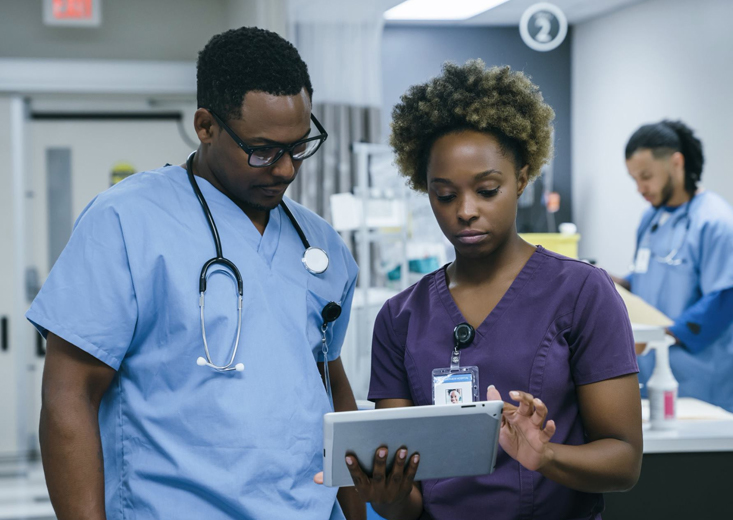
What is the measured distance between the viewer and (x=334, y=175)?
4.39 metres

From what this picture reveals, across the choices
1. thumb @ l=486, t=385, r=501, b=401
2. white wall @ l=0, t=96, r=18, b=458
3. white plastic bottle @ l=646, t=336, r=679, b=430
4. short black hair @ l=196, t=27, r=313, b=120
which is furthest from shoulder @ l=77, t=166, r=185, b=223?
white wall @ l=0, t=96, r=18, b=458

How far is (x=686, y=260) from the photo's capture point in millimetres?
2828

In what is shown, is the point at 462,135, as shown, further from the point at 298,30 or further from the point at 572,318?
the point at 298,30

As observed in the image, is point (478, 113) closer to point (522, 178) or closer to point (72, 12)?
point (522, 178)

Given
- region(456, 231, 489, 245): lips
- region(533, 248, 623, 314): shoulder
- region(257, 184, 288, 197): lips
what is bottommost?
region(533, 248, 623, 314): shoulder

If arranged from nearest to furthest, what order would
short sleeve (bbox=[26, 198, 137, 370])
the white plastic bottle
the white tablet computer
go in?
1. the white tablet computer
2. short sleeve (bbox=[26, 198, 137, 370])
3. the white plastic bottle

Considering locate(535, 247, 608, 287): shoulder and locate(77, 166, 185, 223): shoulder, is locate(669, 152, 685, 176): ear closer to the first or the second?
locate(535, 247, 608, 287): shoulder

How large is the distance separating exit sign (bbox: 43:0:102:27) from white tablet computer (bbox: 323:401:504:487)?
3.52 meters

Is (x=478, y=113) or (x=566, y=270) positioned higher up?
(x=478, y=113)

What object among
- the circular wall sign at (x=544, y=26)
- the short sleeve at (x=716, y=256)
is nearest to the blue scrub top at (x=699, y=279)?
the short sleeve at (x=716, y=256)

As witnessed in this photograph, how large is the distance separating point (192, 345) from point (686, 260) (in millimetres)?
2334

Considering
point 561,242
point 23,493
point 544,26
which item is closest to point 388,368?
point 544,26

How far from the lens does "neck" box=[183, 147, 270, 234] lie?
1.12 m

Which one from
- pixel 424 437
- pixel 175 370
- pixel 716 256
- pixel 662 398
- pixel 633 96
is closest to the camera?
pixel 424 437
